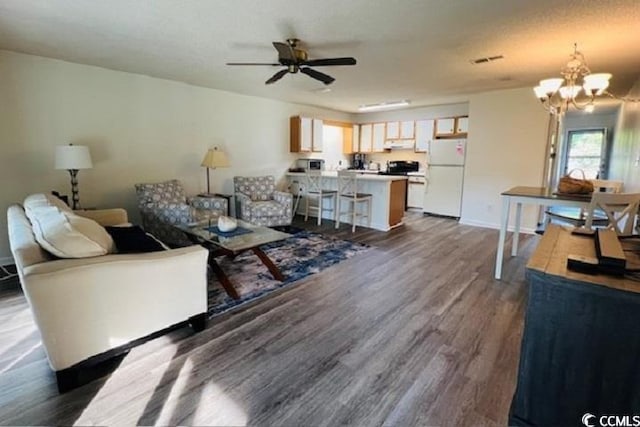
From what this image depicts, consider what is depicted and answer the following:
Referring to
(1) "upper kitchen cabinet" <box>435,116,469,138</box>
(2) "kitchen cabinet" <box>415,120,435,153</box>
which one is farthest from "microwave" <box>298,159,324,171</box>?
(1) "upper kitchen cabinet" <box>435,116,469,138</box>

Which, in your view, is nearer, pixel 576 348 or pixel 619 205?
pixel 576 348

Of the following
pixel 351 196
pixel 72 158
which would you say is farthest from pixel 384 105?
pixel 72 158

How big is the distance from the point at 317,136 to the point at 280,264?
158 inches

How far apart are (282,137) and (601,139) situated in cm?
858

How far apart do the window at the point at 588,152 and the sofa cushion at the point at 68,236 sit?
10796 mm

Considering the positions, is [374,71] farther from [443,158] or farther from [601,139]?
[601,139]

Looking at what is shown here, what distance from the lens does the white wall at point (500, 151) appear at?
4926 mm

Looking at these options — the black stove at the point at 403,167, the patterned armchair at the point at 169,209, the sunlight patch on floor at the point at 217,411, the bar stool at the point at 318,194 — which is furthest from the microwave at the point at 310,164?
the sunlight patch on floor at the point at 217,411

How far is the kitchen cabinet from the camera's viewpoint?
6.84 meters

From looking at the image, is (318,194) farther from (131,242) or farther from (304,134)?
(131,242)

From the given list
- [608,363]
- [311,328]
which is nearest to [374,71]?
[311,328]

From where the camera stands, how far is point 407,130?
23.6 feet

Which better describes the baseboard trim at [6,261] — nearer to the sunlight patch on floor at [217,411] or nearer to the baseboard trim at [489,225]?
the sunlight patch on floor at [217,411]

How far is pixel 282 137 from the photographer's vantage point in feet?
21.3
